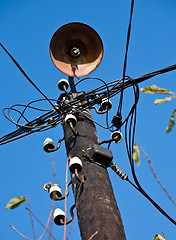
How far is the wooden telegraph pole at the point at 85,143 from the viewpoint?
2.81 meters

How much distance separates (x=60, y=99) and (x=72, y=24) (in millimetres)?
1043

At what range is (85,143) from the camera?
12.1 ft

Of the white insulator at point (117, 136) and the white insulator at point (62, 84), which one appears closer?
the white insulator at point (117, 136)

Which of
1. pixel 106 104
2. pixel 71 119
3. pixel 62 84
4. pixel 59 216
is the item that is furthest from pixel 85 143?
pixel 62 84

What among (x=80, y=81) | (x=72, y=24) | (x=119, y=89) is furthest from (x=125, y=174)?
(x=72, y=24)

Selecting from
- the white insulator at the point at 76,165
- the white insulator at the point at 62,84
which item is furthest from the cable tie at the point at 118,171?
the white insulator at the point at 62,84

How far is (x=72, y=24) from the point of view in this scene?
190 inches

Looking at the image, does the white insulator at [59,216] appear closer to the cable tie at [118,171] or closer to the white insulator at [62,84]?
the cable tie at [118,171]

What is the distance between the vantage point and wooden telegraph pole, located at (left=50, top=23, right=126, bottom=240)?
281 cm

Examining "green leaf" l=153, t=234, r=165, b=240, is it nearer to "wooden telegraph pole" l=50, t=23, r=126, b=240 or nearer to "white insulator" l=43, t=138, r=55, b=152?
"wooden telegraph pole" l=50, t=23, r=126, b=240

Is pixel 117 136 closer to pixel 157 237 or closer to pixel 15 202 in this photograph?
pixel 157 237

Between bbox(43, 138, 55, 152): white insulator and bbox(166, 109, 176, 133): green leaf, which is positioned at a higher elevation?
bbox(43, 138, 55, 152): white insulator

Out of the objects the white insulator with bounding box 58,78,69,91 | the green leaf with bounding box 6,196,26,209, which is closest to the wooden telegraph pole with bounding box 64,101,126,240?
the green leaf with bounding box 6,196,26,209

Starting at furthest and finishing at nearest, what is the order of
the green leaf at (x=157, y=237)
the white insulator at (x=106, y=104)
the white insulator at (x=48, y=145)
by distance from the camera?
the white insulator at (x=106, y=104) → the white insulator at (x=48, y=145) → the green leaf at (x=157, y=237)
